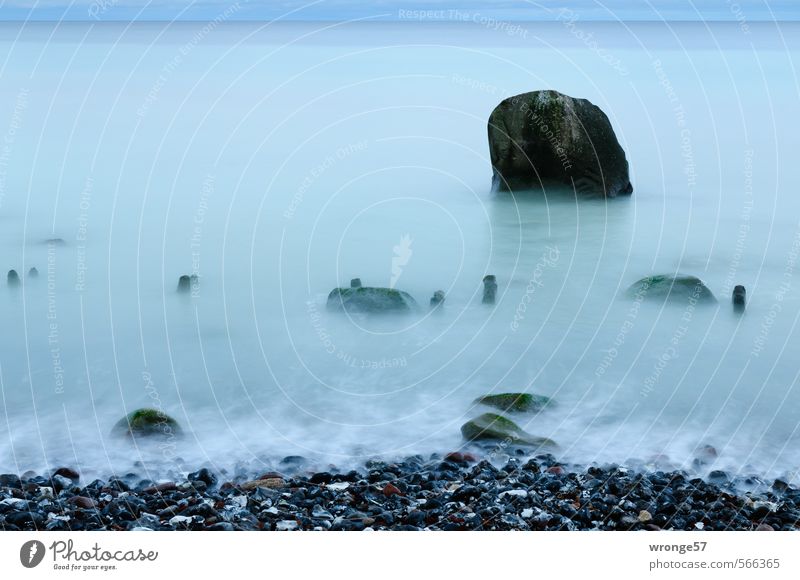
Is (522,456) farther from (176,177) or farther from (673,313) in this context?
(176,177)

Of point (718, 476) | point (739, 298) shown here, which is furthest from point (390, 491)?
point (739, 298)

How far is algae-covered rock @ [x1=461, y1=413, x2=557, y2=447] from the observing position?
767cm

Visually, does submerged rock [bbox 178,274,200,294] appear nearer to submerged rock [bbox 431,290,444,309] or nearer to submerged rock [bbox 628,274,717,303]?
submerged rock [bbox 431,290,444,309]

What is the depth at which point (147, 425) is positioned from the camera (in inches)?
311

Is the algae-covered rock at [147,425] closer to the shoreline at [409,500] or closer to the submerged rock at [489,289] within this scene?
the shoreline at [409,500]

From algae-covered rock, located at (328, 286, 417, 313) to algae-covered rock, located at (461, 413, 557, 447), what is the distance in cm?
278

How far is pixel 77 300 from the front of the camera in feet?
36.8

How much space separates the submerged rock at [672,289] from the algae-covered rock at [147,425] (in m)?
5.23

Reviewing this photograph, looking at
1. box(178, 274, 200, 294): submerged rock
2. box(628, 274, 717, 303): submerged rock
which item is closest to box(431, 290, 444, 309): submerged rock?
box(628, 274, 717, 303): submerged rock

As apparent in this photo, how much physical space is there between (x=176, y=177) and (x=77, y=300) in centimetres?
678

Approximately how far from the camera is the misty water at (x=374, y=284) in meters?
8.16
